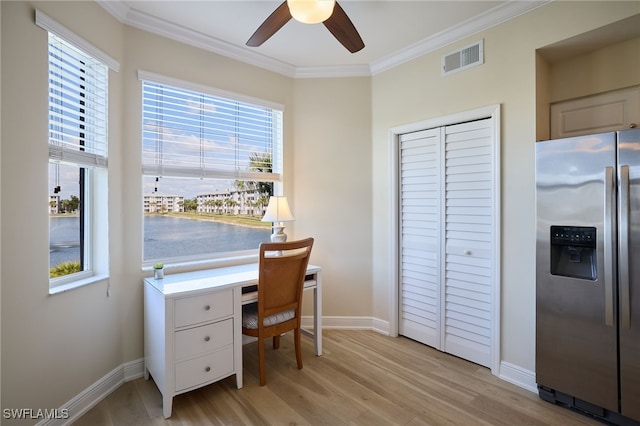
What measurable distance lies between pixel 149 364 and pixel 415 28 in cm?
336

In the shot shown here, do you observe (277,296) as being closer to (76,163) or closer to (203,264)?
(203,264)

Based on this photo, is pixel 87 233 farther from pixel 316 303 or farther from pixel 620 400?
pixel 620 400

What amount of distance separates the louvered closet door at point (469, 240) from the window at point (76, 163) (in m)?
2.74

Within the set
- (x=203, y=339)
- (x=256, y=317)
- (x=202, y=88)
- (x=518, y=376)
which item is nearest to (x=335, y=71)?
(x=202, y=88)

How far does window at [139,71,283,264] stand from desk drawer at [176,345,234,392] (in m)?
0.92

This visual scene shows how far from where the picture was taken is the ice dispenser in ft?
6.16

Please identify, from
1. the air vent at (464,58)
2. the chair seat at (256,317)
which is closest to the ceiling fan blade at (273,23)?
the air vent at (464,58)

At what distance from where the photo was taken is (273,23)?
1857mm

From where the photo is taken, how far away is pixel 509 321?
7.50ft

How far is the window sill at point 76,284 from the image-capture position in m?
1.81

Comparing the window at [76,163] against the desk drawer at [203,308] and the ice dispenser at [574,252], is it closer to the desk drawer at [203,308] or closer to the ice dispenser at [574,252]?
the desk drawer at [203,308]

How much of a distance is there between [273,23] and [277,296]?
73.8 inches

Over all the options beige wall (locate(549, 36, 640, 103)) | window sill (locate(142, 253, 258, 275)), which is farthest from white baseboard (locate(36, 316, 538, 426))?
beige wall (locate(549, 36, 640, 103))

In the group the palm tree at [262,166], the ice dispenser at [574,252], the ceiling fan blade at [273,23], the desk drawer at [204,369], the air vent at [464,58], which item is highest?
the air vent at [464,58]
